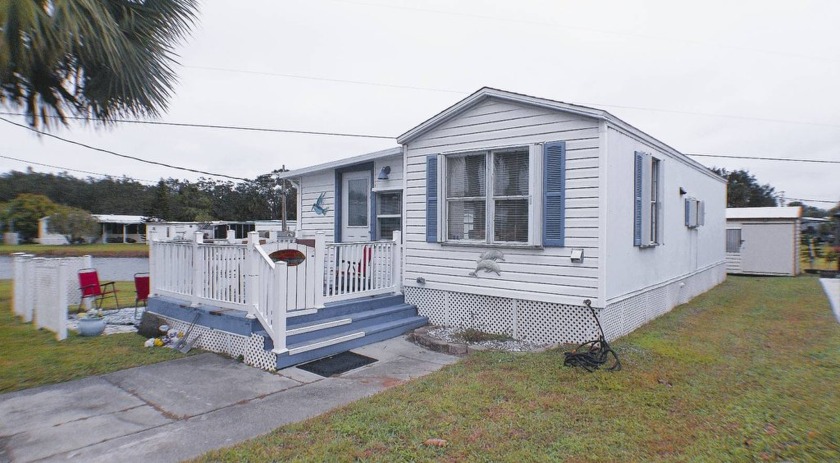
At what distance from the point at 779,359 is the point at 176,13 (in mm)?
8652

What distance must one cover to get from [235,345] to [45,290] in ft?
12.7

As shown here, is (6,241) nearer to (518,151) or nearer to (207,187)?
(207,187)

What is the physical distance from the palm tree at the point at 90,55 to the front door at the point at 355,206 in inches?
156

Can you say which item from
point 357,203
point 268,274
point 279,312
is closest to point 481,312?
point 279,312

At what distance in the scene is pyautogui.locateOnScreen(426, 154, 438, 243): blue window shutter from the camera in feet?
24.0

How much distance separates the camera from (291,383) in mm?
4840

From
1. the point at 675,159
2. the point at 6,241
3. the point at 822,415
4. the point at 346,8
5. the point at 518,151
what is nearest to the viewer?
the point at 822,415

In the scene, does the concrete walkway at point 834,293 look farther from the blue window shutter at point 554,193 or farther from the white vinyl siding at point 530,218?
the blue window shutter at point 554,193

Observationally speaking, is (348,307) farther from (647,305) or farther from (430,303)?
(647,305)

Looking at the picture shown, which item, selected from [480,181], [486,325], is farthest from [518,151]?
[486,325]

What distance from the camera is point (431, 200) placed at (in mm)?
7328

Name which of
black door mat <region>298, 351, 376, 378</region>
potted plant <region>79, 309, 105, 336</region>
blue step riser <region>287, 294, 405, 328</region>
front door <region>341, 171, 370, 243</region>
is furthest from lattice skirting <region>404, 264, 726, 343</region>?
potted plant <region>79, 309, 105, 336</region>

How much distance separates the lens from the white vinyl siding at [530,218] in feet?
19.7

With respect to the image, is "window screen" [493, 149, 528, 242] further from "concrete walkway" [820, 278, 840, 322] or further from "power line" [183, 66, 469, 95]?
"power line" [183, 66, 469, 95]
